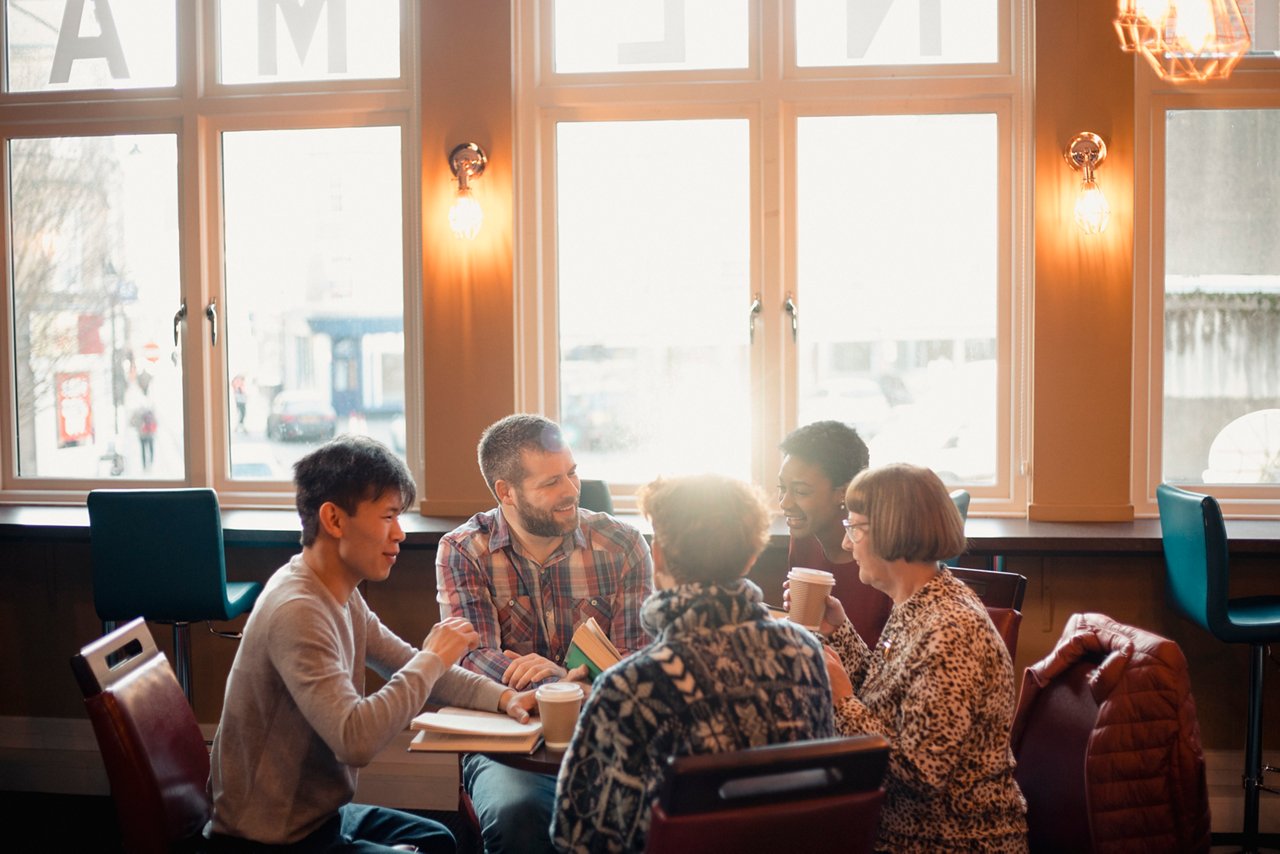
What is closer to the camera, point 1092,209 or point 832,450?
point 832,450

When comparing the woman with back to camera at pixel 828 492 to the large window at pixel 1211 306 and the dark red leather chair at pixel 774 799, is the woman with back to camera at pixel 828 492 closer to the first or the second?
the dark red leather chair at pixel 774 799

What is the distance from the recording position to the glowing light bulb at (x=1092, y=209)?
372cm

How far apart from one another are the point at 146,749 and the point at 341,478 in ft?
1.78

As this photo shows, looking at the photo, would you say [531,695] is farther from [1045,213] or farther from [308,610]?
[1045,213]

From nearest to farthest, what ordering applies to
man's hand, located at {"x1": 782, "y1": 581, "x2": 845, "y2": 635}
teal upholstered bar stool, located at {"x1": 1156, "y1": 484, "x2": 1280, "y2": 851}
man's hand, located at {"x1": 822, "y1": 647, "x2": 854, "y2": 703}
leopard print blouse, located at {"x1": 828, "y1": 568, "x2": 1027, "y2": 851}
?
leopard print blouse, located at {"x1": 828, "y1": 568, "x2": 1027, "y2": 851} < man's hand, located at {"x1": 822, "y1": 647, "x2": 854, "y2": 703} < man's hand, located at {"x1": 782, "y1": 581, "x2": 845, "y2": 635} < teal upholstered bar stool, located at {"x1": 1156, "y1": 484, "x2": 1280, "y2": 851}

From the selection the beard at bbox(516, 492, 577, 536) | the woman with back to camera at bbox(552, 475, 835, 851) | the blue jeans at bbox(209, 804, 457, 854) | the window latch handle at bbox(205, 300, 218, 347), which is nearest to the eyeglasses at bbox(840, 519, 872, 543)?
the woman with back to camera at bbox(552, 475, 835, 851)

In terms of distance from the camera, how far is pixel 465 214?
3.90 m

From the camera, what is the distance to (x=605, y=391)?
4.16m

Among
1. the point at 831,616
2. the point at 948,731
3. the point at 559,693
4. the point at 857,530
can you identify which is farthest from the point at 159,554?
the point at 948,731

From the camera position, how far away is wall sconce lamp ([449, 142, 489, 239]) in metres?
3.90

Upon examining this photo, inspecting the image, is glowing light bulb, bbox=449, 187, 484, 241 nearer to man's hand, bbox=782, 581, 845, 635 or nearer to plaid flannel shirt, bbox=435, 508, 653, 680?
plaid flannel shirt, bbox=435, 508, 653, 680

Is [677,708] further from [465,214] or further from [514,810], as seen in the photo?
[465,214]

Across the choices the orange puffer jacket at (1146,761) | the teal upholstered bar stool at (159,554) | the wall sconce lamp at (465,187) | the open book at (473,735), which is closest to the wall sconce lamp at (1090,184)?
the wall sconce lamp at (465,187)

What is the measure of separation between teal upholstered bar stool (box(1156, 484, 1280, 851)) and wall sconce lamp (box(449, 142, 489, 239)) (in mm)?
2413
